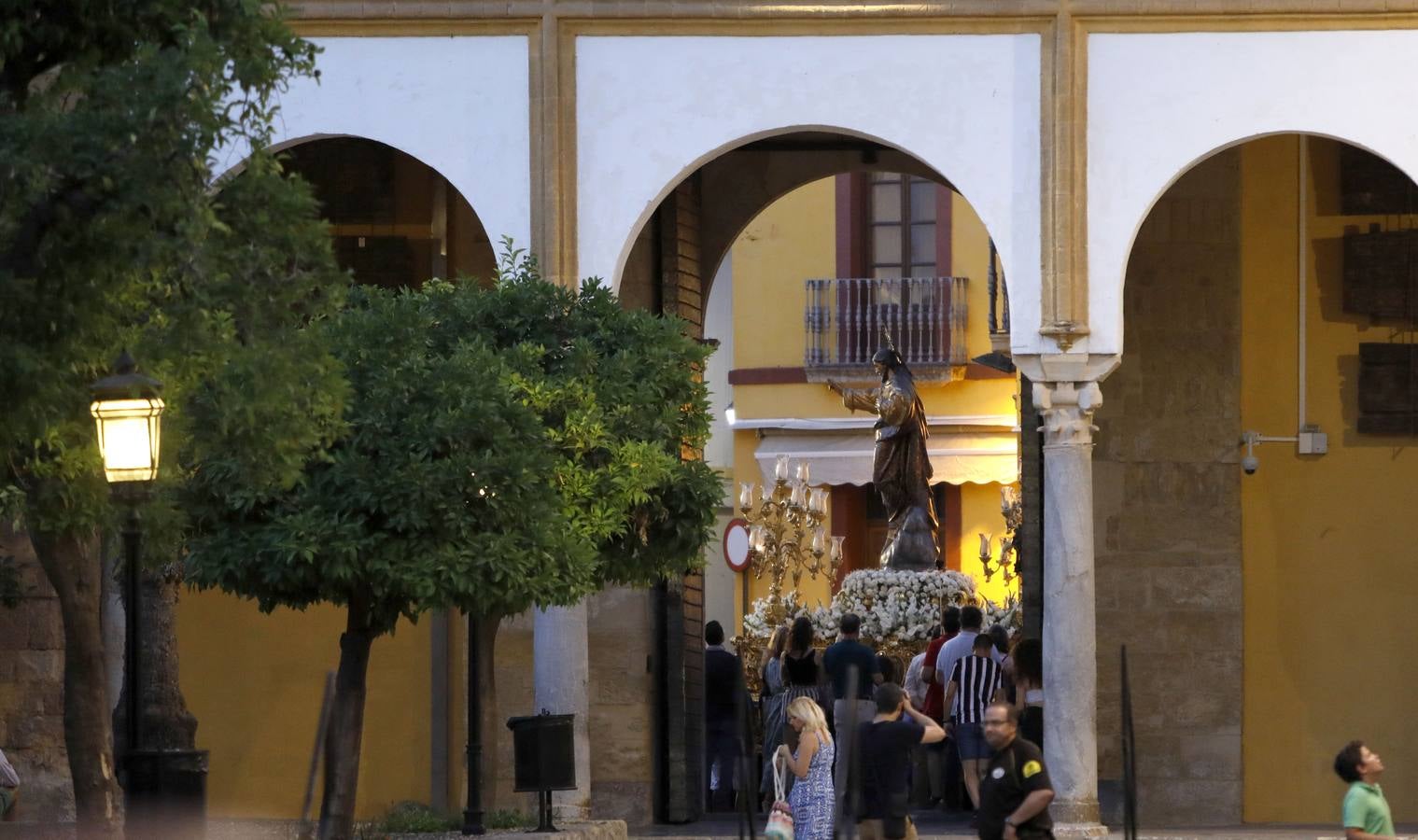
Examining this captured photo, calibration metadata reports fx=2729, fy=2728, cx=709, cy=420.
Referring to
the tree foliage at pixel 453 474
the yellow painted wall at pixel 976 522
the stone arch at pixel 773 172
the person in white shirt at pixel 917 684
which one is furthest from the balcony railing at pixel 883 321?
the tree foliage at pixel 453 474

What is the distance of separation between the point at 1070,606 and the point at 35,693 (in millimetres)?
6594

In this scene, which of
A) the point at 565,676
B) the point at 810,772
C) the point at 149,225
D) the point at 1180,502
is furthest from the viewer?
the point at 1180,502

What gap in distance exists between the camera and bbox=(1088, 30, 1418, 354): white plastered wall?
1562 cm

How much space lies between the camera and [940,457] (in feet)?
105

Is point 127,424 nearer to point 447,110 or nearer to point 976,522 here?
point 447,110

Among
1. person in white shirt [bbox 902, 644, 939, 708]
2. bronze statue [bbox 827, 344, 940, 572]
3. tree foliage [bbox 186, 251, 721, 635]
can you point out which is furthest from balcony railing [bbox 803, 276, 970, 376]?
tree foliage [bbox 186, 251, 721, 635]

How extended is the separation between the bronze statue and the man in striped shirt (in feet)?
13.9

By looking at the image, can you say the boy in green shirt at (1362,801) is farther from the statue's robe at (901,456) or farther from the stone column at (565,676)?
the statue's robe at (901,456)

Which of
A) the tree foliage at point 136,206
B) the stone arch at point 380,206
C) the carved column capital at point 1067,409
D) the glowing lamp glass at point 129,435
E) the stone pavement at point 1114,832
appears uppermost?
the stone arch at point 380,206

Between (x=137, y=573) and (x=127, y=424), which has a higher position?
(x=127, y=424)

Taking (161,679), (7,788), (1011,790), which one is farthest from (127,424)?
(161,679)

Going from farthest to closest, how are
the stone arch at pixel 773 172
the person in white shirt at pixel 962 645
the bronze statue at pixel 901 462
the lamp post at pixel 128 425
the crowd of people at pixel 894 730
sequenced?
the bronze statue at pixel 901 462 → the stone arch at pixel 773 172 → the person in white shirt at pixel 962 645 → the crowd of people at pixel 894 730 → the lamp post at pixel 128 425

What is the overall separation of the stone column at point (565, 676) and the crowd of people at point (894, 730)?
1.20 meters

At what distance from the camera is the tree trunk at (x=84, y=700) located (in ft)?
35.9
